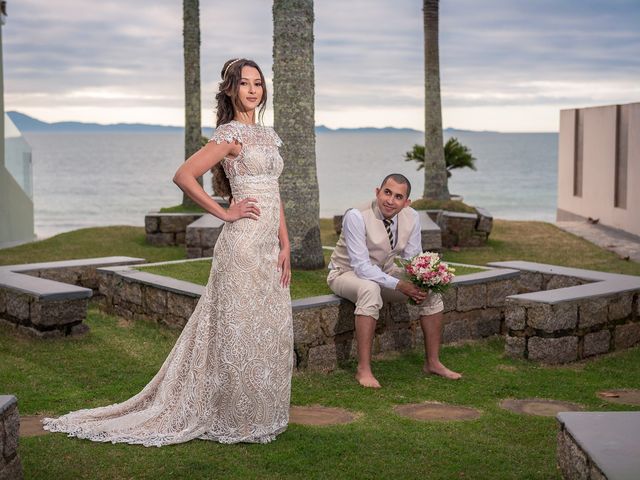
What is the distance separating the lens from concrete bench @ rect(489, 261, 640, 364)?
7652 mm

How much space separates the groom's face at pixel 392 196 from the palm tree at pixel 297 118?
277 cm

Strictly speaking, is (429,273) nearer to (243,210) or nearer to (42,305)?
(243,210)

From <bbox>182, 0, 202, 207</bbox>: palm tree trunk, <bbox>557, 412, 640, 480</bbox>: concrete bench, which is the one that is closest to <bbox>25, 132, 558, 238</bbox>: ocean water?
<bbox>182, 0, 202, 207</bbox>: palm tree trunk

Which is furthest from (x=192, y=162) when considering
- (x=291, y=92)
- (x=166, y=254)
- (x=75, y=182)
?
(x=75, y=182)

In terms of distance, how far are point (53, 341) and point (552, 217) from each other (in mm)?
36883

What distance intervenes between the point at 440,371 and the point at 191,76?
1242 centimetres

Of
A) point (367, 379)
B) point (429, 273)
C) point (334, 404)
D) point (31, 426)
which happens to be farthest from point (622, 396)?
point (31, 426)

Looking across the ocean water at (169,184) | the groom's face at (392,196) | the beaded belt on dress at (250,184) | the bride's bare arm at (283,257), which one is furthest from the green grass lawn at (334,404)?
the ocean water at (169,184)

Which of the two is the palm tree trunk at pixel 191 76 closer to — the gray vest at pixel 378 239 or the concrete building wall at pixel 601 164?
the concrete building wall at pixel 601 164

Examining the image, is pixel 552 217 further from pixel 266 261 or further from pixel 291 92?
pixel 266 261

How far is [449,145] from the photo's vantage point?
2164cm

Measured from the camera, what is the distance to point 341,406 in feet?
21.2

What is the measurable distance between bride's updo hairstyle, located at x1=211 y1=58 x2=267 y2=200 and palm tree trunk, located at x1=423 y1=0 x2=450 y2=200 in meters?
12.4

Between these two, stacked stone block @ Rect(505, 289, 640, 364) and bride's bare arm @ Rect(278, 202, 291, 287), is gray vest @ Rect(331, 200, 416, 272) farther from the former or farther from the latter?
bride's bare arm @ Rect(278, 202, 291, 287)
